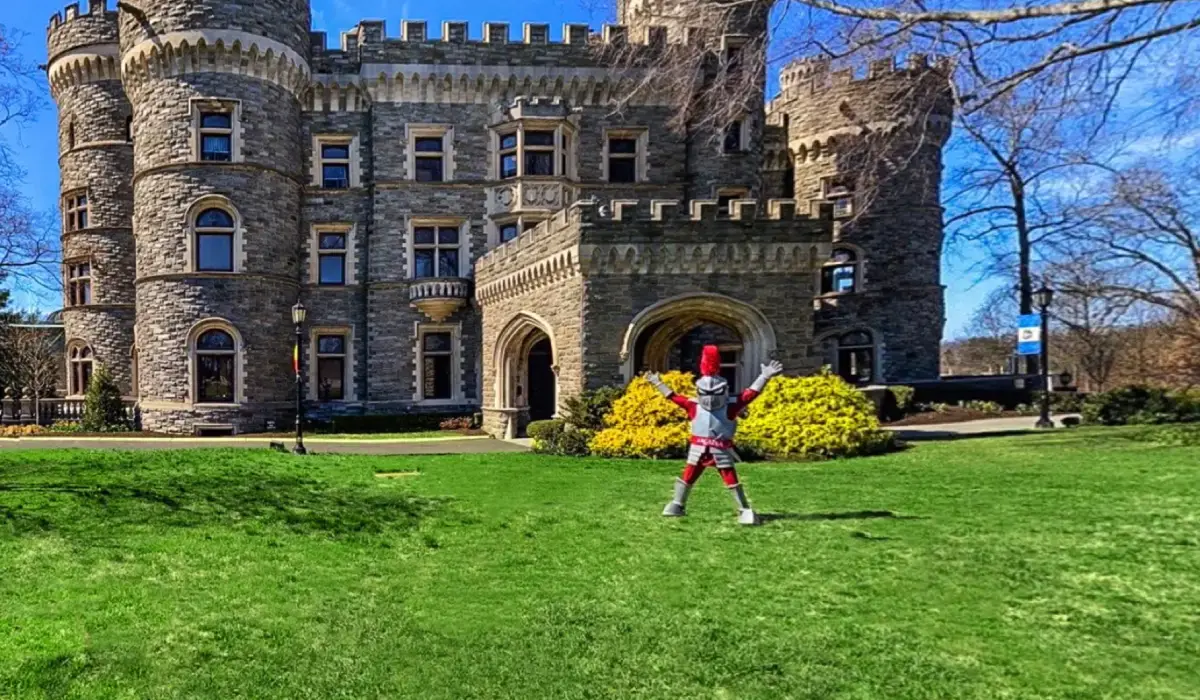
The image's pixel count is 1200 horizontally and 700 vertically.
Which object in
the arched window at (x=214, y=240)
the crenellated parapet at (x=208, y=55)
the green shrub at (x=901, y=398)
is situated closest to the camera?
the crenellated parapet at (x=208, y=55)

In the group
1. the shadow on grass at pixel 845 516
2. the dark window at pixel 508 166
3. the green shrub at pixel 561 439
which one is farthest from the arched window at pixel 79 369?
the shadow on grass at pixel 845 516

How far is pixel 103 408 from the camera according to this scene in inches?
909

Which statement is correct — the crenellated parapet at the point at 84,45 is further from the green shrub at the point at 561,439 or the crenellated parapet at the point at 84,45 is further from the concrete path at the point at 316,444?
the green shrub at the point at 561,439

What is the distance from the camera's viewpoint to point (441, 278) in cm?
2362

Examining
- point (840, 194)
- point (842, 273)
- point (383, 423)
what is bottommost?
point (383, 423)

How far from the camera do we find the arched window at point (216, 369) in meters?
22.4

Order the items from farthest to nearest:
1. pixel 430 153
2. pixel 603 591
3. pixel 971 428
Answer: pixel 430 153
pixel 971 428
pixel 603 591

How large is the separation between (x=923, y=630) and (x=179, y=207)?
2446cm

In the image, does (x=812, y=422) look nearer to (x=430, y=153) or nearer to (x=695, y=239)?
(x=695, y=239)

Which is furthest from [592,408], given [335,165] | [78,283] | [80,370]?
[78,283]

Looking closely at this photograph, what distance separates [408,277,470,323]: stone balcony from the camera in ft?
76.4

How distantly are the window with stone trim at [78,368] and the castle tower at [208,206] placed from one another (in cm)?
593

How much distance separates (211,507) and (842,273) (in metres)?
23.7

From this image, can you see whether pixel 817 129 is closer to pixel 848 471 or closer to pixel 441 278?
pixel 441 278
